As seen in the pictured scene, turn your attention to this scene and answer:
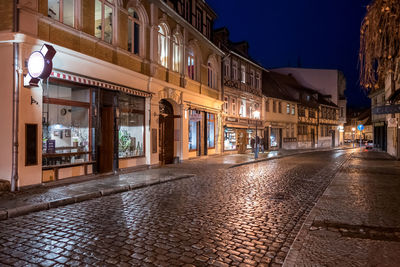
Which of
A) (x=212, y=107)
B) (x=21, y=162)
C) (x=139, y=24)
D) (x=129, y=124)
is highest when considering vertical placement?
(x=139, y=24)

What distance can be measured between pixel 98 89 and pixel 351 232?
32.6 feet

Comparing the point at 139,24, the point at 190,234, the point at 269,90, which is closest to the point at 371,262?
the point at 190,234

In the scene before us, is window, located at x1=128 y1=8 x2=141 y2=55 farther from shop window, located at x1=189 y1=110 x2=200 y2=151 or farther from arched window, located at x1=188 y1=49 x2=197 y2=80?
shop window, located at x1=189 y1=110 x2=200 y2=151

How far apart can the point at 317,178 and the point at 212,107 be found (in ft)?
38.4

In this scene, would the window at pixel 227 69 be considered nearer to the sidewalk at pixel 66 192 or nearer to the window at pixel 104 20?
the window at pixel 104 20

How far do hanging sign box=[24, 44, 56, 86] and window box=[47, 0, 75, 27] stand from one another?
6.62ft

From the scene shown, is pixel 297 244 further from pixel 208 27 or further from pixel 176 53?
pixel 208 27

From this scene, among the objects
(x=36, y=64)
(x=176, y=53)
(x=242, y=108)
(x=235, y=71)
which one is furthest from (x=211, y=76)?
(x=36, y=64)

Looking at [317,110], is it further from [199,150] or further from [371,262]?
[371,262]

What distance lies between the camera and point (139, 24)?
14.0 metres

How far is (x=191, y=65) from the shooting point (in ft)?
63.6

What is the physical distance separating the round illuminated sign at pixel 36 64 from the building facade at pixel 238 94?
1678 centimetres

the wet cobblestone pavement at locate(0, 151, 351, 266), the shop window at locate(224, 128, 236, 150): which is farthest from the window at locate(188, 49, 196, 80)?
the wet cobblestone pavement at locate(0, 151, 351, 266)

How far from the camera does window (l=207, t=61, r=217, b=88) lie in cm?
2225
